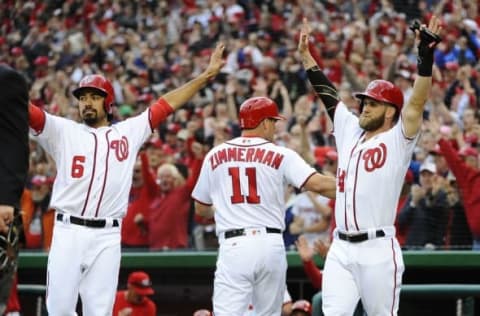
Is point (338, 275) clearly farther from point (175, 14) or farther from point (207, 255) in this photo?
point (175, 14)

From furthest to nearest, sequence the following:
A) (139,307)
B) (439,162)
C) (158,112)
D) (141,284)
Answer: (439,162)
(139,307)
(141,284)
(158,112)

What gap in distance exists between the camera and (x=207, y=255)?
355 inches

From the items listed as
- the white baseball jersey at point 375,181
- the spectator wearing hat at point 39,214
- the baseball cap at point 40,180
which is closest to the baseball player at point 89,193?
the white baseball jersey at point 375,181

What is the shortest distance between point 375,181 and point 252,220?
2.87 feet

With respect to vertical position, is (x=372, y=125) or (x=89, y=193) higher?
(x=372, y=125)

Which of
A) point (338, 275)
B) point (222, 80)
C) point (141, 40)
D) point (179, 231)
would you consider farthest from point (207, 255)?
point (141, 40)

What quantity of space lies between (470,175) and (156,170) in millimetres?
3701

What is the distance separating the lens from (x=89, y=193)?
679 cm

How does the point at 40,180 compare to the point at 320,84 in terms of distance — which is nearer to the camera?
the point at 320,84

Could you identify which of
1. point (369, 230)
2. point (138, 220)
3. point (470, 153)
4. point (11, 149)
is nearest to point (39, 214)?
point (138, 220)

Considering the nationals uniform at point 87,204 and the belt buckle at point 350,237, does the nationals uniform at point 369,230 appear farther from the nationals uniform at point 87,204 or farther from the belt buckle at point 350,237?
the nationals uniform at point 87,204

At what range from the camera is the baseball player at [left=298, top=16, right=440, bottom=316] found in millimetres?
6105

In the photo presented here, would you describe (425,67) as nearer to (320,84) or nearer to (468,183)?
(320,84)

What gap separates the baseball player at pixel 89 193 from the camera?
6.63 m
